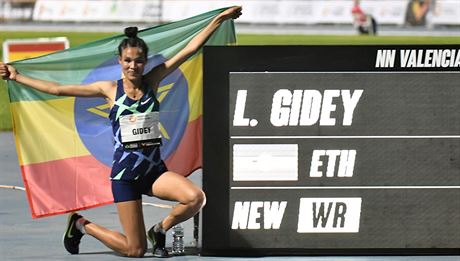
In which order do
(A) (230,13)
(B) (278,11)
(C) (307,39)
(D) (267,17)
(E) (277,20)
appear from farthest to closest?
1. (B) (278,11)
2. (D) (267,17)
3. (E) (277,20)
4. (C) (307,39)
5. (A) (230,13)

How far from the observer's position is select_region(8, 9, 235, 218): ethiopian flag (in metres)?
10.0

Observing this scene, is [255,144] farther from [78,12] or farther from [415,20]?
[78,12]

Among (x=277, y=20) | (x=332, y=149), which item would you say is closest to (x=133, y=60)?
(x=332, y=149)

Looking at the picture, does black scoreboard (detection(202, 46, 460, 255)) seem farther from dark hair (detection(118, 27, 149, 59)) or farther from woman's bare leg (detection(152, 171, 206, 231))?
dark hair (detection(118, 27, 149, 59))

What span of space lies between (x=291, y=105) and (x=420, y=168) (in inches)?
40.7

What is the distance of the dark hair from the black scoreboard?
46 cm

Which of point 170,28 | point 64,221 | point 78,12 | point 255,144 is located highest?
point 170,28

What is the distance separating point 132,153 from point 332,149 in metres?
1.44

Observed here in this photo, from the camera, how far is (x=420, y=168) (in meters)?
9.36

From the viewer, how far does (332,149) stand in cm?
937

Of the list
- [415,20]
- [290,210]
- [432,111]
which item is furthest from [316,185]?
[415,20]

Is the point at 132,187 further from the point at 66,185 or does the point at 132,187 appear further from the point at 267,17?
the point at 267,17

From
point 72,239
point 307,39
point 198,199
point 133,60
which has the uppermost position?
point 133,60

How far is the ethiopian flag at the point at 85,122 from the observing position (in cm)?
1002
